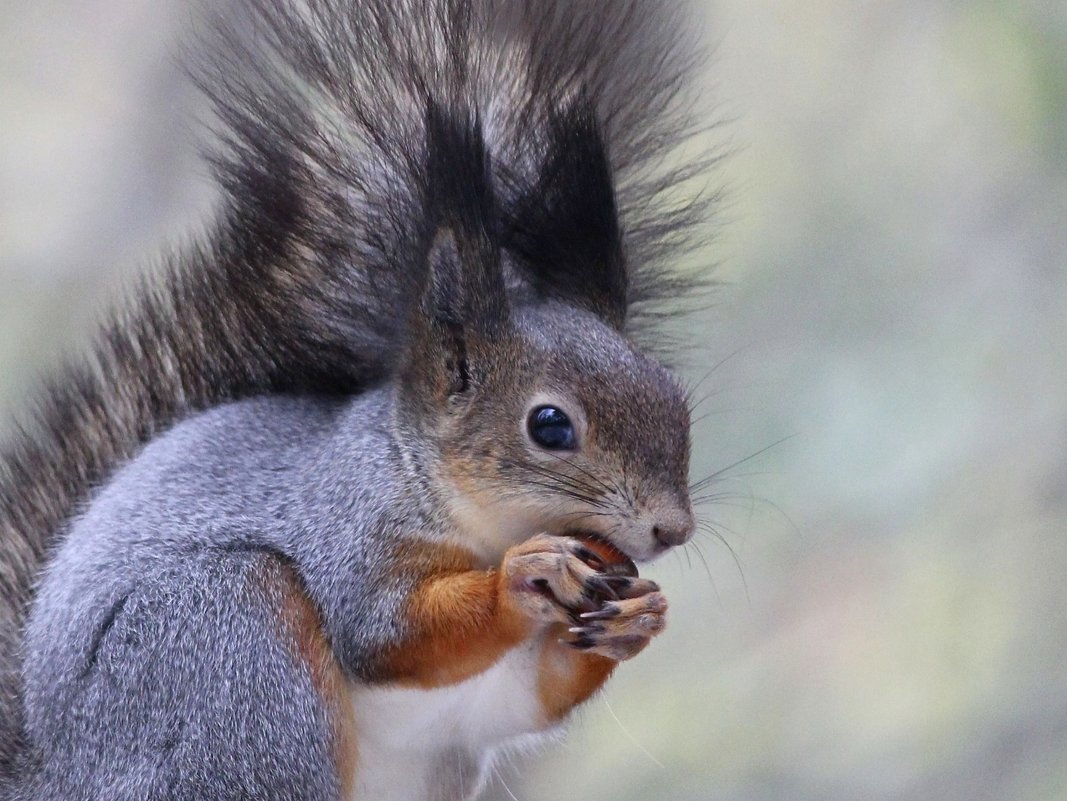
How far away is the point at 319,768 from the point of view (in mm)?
1614

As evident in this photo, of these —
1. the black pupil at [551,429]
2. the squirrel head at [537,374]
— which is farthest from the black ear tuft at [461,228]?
the black pupil at [551,429]

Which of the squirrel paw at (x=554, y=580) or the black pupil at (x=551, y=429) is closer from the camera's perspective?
the squirrel paw at (x=554, y=580)

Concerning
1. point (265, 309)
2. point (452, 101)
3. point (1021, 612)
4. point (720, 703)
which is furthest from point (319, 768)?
point (1021, 612)

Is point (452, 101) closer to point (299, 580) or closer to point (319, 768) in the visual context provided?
point (299, 580)

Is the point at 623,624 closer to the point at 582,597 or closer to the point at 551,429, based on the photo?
the point at 582,597

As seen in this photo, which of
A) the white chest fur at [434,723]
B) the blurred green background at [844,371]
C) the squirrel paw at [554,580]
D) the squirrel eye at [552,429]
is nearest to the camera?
the squirrel paw at [554,580]

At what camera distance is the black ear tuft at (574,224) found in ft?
5.50

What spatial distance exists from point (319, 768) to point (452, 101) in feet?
2.52

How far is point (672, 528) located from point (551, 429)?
18 centimetres

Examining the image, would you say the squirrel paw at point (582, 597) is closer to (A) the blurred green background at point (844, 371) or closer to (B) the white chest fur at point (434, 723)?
(B) the white chest fur at point (434, 723)

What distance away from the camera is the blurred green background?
8.82 ft

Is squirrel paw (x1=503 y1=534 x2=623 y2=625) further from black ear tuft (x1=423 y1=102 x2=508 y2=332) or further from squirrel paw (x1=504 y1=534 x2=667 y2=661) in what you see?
black ear tuft (x1=423 y1=102 x2=508 y2=332)

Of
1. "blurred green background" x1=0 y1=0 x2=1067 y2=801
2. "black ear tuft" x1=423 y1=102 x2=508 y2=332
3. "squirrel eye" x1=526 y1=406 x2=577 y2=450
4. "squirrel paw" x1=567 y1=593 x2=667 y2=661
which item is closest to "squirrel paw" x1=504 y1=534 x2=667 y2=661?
"squirrel paw" x1=567 y1=593 x2=667 y2=661

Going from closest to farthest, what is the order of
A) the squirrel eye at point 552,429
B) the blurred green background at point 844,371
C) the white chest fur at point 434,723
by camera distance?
the squirrel eye at point 552,429 → the white chest fur at point 434,723 → the blurred green background at point 844,371
